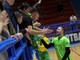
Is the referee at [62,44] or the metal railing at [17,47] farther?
the referee at [62,44]

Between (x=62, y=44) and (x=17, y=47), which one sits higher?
(x=17, y=47)

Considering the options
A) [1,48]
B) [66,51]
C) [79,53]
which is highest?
[1,48]

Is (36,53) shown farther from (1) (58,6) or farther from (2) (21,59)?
(1) (58,6)

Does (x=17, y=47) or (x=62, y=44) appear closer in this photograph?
(x=17, y=47)

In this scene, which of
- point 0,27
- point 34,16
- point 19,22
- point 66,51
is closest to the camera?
point 0,27

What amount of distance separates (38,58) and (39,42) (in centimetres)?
45

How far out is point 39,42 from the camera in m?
6.86

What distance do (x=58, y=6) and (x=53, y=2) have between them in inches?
38.7

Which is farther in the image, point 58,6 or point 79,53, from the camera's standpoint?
point 58,6

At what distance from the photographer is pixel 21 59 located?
4.09m

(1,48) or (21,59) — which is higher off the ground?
(1,48)

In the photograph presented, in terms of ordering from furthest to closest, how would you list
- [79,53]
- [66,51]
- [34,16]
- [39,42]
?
[79,53] < [39,42] < [66,51] < [34,16]

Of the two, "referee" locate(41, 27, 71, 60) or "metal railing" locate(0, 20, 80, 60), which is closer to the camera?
"metal railing" locate(0, 20, 80, 60)

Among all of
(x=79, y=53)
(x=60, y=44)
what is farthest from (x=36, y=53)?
(x=79, y=53)
